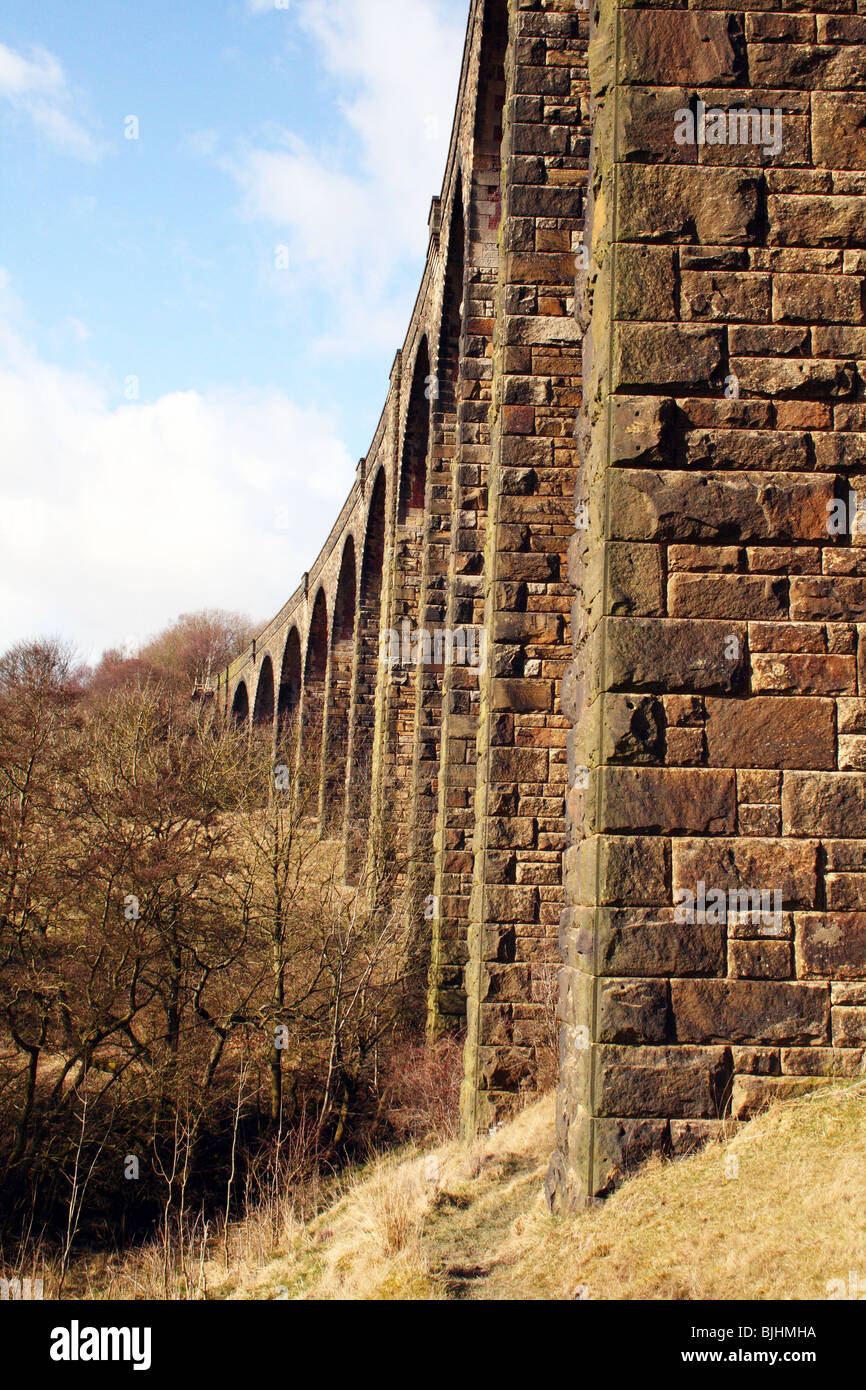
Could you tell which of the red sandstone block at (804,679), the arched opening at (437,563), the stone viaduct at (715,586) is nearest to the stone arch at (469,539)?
the arched opening at (437,563)

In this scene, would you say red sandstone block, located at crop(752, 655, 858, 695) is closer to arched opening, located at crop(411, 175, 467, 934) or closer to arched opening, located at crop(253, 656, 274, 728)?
arched opening, located at crop(411, 175, 467, 934)

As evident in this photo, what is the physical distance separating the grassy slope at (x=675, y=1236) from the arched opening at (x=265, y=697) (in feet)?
115

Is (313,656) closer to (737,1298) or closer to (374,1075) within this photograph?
(374,1075)

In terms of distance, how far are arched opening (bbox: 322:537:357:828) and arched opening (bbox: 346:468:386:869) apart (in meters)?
0.76

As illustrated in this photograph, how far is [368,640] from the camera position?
21750mm

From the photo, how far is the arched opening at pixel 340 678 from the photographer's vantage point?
21.5m

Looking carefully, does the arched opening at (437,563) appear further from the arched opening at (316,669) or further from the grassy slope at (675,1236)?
the arched opening at (316,669)

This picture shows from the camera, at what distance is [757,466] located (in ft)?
14.7

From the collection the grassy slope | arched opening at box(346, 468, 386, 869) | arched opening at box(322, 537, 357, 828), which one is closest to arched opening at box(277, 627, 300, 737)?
arched opening at box(322, 537, 357, 828)

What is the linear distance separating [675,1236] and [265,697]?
130 feet

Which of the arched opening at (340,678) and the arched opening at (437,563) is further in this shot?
the arched opening at (340,678)

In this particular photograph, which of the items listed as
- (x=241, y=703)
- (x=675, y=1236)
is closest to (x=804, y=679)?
(x=675, y=1236)

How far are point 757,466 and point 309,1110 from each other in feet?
30.3

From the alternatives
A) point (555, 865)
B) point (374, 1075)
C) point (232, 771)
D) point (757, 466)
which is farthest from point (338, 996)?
point (757, 466)
